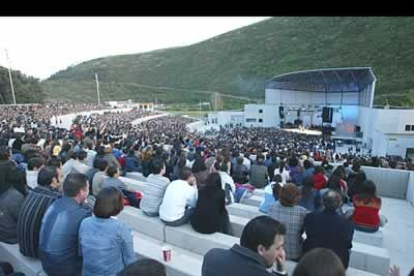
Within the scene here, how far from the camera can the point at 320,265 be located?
1.31 m

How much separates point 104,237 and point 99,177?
2336mm

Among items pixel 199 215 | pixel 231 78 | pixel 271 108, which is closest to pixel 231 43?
pixel 231 78

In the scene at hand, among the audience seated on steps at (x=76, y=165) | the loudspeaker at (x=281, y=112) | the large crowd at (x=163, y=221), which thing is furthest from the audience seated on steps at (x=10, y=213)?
the loudspeaker at (x=281, y=112)

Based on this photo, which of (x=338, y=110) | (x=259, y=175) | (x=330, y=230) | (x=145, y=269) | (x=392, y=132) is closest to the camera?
(x=145, y=269)

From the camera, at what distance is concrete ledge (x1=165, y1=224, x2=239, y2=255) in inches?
123

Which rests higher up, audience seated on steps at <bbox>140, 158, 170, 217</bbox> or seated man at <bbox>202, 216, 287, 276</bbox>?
seated man at <bbox>202, 216, 287, 276</bbox>

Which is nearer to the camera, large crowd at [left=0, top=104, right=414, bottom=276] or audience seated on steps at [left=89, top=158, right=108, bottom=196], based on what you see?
large crowd at [left=0, top=104, right=414, bottom=276]

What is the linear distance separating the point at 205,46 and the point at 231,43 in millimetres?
12675

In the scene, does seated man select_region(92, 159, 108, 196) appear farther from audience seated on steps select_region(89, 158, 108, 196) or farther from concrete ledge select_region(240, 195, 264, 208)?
concrete ledge select_region(240, 195, 264, 208)

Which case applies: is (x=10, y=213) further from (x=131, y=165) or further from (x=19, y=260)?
(x=131, y=165)

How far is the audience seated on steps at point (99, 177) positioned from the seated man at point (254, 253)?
300 centimetres

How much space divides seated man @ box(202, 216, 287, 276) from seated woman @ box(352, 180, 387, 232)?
2.34m

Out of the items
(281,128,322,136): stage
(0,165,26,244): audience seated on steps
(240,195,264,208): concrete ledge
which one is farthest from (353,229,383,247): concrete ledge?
(281,128,322,136): stage

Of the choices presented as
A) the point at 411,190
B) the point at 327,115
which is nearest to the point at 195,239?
the point at 411,190
